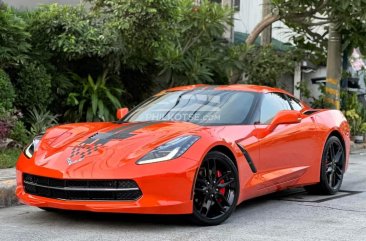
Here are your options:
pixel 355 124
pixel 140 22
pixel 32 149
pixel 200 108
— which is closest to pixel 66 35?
pixel 140 22

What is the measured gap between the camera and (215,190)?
5.47 m

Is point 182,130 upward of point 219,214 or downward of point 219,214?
upward

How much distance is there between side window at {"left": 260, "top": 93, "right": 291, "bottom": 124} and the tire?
749 millimetres

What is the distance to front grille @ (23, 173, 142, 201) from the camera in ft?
16.4

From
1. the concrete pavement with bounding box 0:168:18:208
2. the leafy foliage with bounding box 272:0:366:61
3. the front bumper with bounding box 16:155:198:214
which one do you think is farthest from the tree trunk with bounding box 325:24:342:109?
the front bumper with bounding box 16:155:198:214

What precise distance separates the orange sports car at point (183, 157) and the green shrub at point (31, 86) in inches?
149

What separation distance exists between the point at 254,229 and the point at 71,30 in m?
6.59

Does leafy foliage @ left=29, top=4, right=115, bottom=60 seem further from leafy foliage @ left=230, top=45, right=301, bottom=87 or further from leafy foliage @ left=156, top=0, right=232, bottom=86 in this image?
leafy foliage @ left=230, top=45, right=301, bottom=87

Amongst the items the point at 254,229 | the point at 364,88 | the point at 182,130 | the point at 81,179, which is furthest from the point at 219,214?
the point at 364,88

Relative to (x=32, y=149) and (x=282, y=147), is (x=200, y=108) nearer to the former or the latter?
(x=282, y=147)

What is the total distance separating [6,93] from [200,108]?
4.24 meters

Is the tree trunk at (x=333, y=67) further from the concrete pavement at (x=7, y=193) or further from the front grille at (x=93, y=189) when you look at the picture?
the front grille at (x=93, y=189)

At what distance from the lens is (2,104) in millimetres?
9242

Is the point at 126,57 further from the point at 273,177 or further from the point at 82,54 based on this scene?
the point at 273,177
